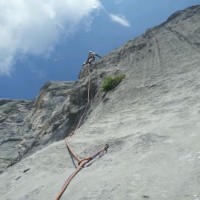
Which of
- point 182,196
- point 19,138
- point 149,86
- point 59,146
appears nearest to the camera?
point 182,196

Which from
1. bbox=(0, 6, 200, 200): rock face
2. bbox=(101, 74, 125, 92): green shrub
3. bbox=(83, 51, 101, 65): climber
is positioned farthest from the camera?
bbox=(83, 51, 101, 65): climber

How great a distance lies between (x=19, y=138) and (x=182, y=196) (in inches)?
884

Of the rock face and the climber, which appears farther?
the climber

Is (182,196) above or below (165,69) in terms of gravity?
below

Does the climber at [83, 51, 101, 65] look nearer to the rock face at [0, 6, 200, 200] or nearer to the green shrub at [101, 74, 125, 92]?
the rock face at [0, 6, 200, 200]

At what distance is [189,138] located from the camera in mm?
11242

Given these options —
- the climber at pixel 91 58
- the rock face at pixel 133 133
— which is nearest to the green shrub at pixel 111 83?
the rock face at pixel 133 133

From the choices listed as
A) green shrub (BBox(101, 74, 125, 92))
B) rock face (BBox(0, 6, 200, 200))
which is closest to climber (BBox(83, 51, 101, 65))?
rock face (BBox(0, 6, 200, 200))

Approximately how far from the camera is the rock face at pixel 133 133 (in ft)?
31.4

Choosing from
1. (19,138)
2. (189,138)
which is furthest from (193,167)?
(19,138)

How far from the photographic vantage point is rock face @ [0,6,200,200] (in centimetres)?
959

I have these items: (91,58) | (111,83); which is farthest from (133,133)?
(91,58)

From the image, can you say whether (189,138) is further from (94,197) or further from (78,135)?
(78,135)

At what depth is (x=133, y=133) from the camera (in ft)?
43.2
